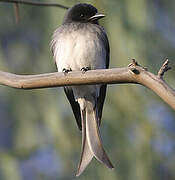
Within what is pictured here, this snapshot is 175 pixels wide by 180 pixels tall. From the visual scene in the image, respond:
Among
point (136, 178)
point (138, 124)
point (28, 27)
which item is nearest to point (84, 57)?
point (138, 124)

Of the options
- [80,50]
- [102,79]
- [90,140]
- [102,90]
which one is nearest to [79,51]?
[80,50]

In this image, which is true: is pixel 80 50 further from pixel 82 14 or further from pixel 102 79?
pixel 102 79

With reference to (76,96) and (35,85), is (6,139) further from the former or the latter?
(35,85)

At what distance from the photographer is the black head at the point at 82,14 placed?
3064 millimetres

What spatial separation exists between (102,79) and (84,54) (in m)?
0.92

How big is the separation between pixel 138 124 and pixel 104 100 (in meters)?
0.26

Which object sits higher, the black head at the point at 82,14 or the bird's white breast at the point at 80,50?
the black head at the point at 82,14

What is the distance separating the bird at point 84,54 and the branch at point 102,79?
644 millimetres

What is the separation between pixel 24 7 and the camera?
3746 millimetres

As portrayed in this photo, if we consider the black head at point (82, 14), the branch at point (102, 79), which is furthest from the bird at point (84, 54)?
the branch at point (102, 79)

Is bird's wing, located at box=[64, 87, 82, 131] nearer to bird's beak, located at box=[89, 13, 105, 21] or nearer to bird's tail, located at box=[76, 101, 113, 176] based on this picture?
bird's tail, located at box=[76, 101, 113, 176]

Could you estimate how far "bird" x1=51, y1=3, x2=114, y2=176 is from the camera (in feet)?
9.22

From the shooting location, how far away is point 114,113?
3076 millimetres

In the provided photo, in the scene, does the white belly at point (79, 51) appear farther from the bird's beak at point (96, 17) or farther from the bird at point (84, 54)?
the bird's beak at point (96, 17)
